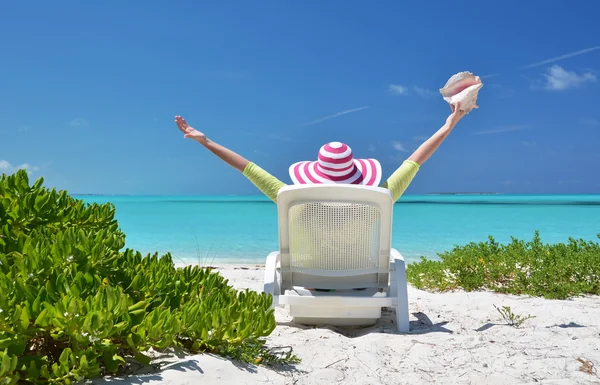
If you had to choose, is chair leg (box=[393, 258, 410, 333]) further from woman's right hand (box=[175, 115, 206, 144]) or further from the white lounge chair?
woman's right hand (box=[175, 115, 206, 144])

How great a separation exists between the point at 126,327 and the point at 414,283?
4.95 m

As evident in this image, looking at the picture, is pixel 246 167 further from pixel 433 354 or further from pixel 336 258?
pixel 433 354

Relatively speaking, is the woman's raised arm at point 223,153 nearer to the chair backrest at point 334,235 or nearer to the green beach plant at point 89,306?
the chair backrest at point 334,235

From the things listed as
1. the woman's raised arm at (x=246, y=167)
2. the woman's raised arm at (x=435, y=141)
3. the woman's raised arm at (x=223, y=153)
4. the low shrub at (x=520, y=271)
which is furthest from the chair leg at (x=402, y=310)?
the low shrub at (x=520, y=271)

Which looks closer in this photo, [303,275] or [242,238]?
[303,275]

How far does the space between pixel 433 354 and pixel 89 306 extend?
223cm

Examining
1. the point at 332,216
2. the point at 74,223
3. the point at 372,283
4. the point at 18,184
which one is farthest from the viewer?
the point at 372,283

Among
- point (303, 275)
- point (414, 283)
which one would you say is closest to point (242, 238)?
point (414, 283)

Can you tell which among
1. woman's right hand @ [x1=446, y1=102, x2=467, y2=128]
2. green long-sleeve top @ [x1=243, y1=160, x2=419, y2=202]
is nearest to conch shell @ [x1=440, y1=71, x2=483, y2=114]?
woman's right hand @ [x1=446, y1=102, x2=467, y2=128]

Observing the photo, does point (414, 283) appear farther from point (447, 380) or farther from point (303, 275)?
point (447, 380)

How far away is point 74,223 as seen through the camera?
369 cm

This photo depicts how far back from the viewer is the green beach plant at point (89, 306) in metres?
2.16

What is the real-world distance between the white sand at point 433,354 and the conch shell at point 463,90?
1.92 m

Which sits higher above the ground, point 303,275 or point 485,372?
point 303,275
